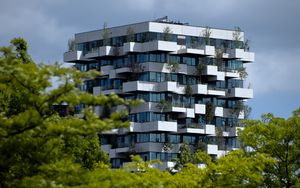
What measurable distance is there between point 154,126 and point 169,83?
209 inches

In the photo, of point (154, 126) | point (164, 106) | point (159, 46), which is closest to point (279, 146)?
point (154, 126)

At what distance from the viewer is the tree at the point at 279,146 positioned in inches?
2087

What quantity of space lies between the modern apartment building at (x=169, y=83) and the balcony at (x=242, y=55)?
0.12 meters

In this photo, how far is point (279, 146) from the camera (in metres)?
53.8

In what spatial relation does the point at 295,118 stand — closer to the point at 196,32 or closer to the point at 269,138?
the point at 269,138

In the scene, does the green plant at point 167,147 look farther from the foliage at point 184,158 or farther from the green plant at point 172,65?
the green plant at point 172,65

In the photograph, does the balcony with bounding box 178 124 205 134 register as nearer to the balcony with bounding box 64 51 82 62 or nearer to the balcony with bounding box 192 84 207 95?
the balcony with bounding box 192 84 207 95

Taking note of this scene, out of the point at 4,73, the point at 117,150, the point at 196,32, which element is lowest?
the point at 117,150

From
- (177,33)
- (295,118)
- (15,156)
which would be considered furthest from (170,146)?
(15,156)

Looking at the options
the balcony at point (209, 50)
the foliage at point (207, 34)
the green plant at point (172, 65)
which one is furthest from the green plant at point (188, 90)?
the foliage at point (207, 34)

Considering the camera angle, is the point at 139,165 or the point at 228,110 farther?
the point at 228,110

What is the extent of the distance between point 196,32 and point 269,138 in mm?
61592

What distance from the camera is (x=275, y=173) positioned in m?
53.2

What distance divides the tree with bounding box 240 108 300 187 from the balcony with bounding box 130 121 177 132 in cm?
5366
